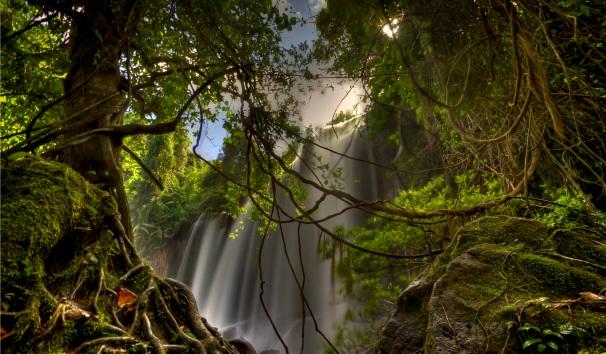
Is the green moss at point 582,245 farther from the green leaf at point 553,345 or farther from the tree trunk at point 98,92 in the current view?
the tree trunk at point 98,92

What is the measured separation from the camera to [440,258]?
296 centimetres

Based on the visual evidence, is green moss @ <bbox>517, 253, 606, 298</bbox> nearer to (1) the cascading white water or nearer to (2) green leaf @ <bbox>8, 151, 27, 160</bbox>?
(2) green leaf @ <bbox>8, 151, 27, 160</bbox>

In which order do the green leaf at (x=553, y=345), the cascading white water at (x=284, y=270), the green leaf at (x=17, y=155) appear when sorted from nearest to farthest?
the green leaf at (x=553, y=345), the green leaf at (x=17, y=155), the cascading white water at (x=284, y=270)

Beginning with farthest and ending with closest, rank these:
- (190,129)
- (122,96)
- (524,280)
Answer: (190,129) → (122,96) → (524,280)

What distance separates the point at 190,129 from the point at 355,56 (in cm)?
296

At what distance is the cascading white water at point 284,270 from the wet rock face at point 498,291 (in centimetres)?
721

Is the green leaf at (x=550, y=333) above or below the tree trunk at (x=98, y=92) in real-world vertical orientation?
below

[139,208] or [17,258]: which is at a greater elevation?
[139,208]

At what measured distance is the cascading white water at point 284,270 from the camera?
10875 millimetres

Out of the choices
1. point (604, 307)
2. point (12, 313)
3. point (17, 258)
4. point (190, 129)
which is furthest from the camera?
point (190, 129)

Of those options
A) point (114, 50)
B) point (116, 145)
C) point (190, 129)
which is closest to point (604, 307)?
point (116, 145)

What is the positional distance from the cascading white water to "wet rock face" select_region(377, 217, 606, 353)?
7.21 meters

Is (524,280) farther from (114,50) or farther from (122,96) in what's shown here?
(122,96)

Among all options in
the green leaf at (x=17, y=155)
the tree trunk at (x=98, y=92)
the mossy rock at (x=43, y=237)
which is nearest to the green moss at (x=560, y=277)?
the mossy rock at (x=43, y=237)
